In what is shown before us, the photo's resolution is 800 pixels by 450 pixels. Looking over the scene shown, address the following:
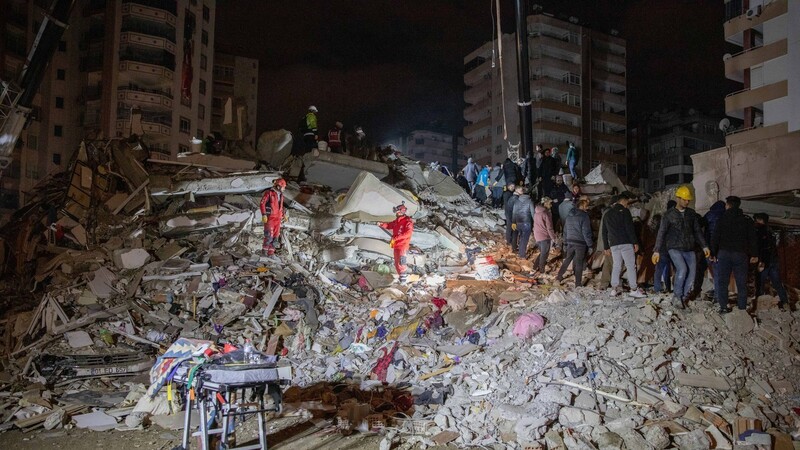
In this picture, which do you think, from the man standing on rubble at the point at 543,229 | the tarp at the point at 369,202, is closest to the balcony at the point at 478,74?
the tarp at the point at 369,202

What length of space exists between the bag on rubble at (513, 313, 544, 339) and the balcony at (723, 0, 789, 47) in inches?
923

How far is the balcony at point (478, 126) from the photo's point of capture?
53281 millimetres

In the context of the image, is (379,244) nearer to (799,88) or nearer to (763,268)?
(763,268)

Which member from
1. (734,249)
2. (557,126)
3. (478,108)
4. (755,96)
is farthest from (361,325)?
(478,108)

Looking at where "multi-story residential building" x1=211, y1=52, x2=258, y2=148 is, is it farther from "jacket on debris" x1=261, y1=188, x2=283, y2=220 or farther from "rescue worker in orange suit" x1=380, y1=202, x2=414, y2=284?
"rescue worker in orange suit" x1=380, y1=202, x2=414, y2=284

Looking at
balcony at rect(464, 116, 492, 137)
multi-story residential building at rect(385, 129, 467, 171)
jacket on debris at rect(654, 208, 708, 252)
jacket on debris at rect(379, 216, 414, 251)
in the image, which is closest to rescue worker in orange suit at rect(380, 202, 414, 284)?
jacket on debris at rect(379, 216, 414, 251)

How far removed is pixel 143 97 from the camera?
36.2 meters

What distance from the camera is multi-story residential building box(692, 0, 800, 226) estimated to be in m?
12.8

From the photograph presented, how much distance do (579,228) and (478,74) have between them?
48249 millimetres

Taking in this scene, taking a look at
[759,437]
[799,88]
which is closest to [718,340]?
[759,437]

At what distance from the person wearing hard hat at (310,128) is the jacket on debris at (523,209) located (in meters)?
7.17

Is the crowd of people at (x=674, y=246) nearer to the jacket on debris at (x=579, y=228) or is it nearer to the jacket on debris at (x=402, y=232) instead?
the jacket on debris at (x=579, y=228)

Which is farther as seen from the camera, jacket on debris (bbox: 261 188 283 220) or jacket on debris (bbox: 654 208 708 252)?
jacket on debris (bbox: 261 188 283 220)

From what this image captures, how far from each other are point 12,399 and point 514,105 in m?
48.2
